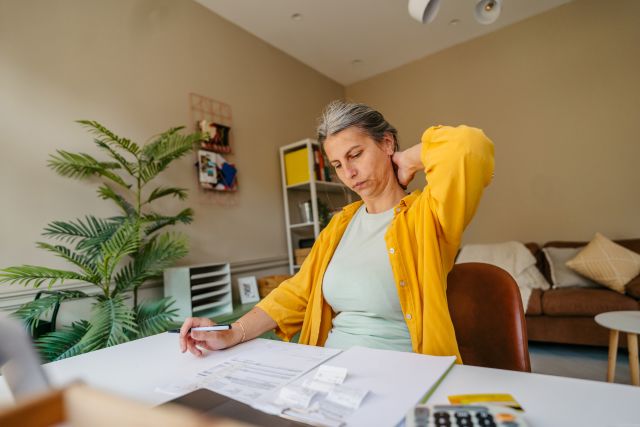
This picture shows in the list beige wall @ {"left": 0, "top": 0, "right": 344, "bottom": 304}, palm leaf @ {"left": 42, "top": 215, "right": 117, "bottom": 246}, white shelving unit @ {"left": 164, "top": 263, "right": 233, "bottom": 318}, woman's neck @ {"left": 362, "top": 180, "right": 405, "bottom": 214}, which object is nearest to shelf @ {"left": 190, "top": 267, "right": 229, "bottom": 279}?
white shelving unit @ {"left": 164, "top": 263, "right": 233, "bottom": 318}

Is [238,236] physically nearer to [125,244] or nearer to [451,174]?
[125,244]

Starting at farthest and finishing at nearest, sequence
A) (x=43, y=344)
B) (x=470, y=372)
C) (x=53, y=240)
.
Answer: (x=53, y=240)
(x=43, y=344)
(x=470, y=372)

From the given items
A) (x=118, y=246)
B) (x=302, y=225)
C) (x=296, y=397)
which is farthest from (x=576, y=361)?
(x=118, y=246)

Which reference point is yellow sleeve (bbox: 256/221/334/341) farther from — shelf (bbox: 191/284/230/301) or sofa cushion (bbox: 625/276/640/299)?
sofa cushion (bbox: 625/276/640/299)

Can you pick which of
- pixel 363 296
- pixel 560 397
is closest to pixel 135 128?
pixel 363 296

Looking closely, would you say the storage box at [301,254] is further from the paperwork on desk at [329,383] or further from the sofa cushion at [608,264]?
the paperwork on desk at [329,383]

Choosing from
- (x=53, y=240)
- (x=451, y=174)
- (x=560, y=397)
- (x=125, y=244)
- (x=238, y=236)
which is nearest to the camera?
(x=560, y=397)

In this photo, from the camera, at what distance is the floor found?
91.7 inches

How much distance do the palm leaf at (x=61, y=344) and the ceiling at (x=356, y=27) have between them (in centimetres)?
254

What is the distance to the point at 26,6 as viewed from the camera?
1898 millimetres

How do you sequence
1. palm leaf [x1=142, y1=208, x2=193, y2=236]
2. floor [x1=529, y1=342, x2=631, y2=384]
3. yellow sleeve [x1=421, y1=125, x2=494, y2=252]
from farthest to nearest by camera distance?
floor [x1=529, y1=342, x2=631, y2=384], palm leaf [x1=142, y1=208, x2=193, y2=236], yellow sleeve [x1=421, y1=125, x2=494, y2=252]

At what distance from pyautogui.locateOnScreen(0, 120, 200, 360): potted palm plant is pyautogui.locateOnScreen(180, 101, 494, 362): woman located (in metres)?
0.78

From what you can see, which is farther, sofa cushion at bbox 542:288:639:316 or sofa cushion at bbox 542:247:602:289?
sofa cushion at bbox 542:247:602:289

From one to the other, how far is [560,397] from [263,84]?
3393 mm
